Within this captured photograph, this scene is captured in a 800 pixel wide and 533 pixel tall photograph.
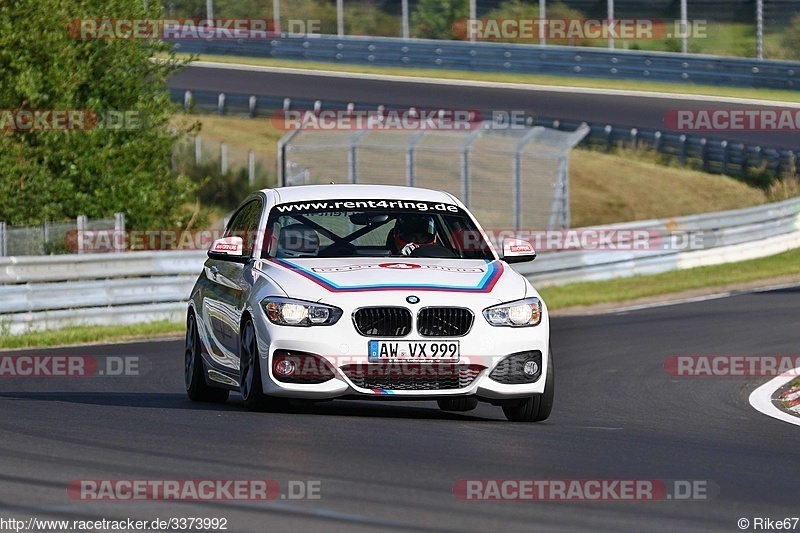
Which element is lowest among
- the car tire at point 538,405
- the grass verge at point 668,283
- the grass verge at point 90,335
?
the grass verge at point 668,283

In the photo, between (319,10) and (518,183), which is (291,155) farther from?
(319,10)

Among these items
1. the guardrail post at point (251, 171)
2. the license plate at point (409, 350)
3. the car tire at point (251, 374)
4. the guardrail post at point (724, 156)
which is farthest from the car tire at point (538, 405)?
the guardrail post at point (724, 156)

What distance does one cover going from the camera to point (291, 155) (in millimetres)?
29438

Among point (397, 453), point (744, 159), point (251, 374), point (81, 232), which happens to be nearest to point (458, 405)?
point (251, 374)

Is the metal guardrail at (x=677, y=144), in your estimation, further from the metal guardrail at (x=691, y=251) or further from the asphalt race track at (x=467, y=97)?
the metal guardrail at (x=691, y=251)

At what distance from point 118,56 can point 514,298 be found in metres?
17.3

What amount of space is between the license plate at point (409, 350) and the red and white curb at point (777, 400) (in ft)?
8.70

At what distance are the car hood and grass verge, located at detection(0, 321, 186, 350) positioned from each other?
28.7ft

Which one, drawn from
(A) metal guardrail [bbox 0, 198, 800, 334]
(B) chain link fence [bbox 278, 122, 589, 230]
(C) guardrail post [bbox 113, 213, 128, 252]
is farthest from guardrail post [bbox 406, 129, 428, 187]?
(C) guardrail post [bbox 113, 213, 128, 252]

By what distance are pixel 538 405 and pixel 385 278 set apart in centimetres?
136

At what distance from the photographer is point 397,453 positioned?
324 inches

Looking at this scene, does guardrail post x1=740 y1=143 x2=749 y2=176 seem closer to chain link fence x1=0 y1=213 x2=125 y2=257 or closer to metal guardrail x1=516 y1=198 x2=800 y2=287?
metal guardrail x1=516 y1=198 x2=800 y2=287

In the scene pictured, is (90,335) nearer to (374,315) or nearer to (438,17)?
(374,315)

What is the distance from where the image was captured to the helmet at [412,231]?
11.0m
